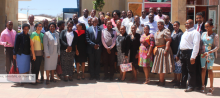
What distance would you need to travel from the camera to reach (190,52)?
601 cm

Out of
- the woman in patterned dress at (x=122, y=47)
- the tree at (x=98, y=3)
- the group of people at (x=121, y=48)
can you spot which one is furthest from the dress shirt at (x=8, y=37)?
the tree at (x=98, y=3)

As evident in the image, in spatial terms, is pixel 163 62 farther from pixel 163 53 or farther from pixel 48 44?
pixel 48 44

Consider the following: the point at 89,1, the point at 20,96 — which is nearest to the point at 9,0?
the point at 89,1

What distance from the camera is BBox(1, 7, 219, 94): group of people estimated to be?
6.00 metres

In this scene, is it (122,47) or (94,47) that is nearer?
(122,47)

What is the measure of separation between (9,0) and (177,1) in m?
15.9

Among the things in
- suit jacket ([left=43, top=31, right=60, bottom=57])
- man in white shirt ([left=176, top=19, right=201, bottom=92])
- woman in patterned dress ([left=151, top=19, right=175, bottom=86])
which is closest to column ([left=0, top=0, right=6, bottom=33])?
suit jacket ([left=43, top=31, right=60, bottom=57])

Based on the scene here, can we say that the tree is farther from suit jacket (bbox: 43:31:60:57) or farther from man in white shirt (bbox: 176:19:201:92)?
man in white shirt (bbox: 176:19:201:92)

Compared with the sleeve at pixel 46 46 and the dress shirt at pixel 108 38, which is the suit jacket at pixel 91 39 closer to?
the dress shirt at pixel 108 38

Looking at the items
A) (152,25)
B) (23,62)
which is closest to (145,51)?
(152,25)

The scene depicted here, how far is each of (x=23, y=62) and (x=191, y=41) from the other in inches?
A: 199

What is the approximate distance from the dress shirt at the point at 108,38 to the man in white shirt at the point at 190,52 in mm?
2308

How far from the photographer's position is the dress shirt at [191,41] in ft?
19.0

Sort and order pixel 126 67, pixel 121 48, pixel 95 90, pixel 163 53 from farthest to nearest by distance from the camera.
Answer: pixel 121 48 < pixel 126 67 < pixel 163 53 < pixel 95 90
